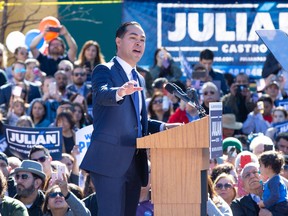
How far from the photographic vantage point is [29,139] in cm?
1280

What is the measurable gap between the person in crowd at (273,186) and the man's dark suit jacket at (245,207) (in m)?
0.08

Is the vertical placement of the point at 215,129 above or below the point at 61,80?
below

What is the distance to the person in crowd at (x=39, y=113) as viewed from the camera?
47.2 feet

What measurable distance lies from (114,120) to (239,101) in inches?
325

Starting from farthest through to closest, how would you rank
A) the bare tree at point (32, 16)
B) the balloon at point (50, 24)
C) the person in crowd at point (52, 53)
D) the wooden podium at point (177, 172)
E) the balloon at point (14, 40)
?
the bare tree at point (32, 16)
the balloon at point (14, 40)
the balloon at point (50, 24)
the person in crowd at point (52, 53)
the wooden podium at point (177, 172)

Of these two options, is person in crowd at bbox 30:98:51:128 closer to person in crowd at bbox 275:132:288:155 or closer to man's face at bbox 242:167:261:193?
person in crowd at bbox 275:132:288:155

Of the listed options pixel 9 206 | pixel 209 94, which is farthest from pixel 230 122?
pixel 9 206

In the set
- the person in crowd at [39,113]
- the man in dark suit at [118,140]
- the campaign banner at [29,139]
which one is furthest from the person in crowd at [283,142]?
the man in dark suit at [118,140]

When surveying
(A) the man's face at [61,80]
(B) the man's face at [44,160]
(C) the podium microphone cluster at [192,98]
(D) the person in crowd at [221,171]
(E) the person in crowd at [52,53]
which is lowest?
(D) the person in crowd at [221,171]

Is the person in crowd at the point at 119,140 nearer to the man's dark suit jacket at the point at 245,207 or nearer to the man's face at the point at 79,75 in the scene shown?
the man's dark suit jacket at the point at 245,207

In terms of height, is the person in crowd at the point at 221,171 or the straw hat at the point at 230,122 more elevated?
the straw hat at the point at 230,122

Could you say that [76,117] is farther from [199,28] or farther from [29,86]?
[199,28]

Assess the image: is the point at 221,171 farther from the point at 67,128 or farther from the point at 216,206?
the point at 67,128

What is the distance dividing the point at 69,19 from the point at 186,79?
3.89m
